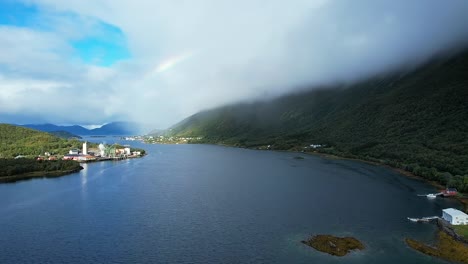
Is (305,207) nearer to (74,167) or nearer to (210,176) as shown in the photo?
(210,176)

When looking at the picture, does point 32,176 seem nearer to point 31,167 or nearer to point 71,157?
point 31,167

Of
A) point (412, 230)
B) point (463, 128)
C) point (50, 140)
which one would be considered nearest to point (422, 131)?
point (463, 128)

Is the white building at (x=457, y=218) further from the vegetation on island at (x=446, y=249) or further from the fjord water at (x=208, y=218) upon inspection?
the vegetation on island at (x=446, y=249)

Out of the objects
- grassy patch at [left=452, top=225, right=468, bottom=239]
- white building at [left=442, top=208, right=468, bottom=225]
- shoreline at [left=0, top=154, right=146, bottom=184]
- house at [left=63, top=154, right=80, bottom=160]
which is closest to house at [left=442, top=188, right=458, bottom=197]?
white building at [left=442, top=208, right=468, bottom=225]

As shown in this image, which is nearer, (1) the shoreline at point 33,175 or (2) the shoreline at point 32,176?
(1) the shoreline at point 33,175

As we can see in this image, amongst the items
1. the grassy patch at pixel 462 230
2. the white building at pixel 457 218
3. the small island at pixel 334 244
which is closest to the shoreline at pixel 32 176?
the small island at pixel 334 244

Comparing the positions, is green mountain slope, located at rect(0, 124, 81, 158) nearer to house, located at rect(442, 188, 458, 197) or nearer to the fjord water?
the fjord water

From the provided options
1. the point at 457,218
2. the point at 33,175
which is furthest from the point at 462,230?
the point at 33,175
